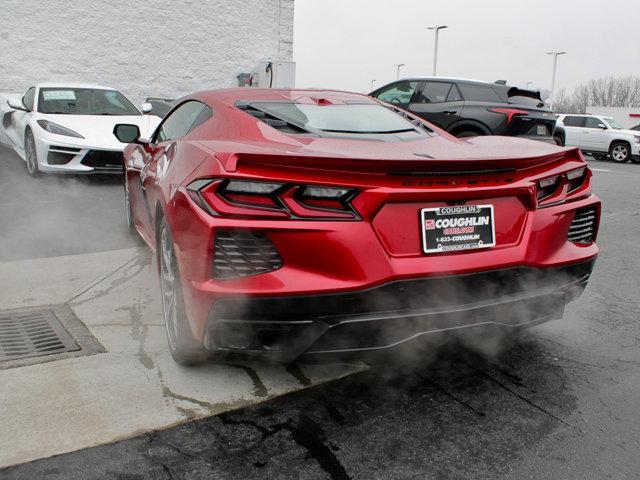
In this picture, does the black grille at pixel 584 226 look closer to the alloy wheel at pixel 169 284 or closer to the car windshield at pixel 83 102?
the alloy wheel at pixel 169 284

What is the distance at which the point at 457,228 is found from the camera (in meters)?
2.50

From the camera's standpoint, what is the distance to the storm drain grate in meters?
3.25

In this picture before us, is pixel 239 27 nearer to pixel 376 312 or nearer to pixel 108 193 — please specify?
pixel 108 193

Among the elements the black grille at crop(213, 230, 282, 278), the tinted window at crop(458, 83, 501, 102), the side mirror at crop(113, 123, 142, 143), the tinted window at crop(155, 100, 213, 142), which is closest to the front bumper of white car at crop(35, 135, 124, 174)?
the side mirror at crop(113, 123, 142, 143)

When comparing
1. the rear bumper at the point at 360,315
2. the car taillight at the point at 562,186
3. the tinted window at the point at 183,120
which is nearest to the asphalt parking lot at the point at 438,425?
the rear bumper at the point at 360,315

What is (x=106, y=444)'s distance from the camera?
2346 millimetres

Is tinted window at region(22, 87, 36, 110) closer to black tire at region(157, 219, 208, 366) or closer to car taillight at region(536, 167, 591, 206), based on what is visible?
black tire at region(157, 219, 208, 366)

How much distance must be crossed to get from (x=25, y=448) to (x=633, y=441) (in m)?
2.37

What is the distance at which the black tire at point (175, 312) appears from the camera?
2.77 m

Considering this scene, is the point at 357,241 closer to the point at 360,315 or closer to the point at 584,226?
the point at 360,315

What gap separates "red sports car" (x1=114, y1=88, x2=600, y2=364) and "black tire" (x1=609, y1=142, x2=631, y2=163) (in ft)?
63.9

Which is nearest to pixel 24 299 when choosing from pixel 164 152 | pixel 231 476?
pixel 164 152

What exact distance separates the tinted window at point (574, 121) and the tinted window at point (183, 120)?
2020cm

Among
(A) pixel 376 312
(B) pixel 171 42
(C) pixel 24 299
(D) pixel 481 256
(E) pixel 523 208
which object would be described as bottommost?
(C) pixel 24 299
